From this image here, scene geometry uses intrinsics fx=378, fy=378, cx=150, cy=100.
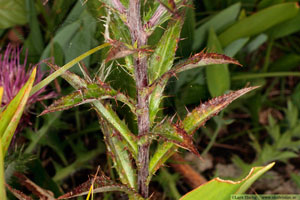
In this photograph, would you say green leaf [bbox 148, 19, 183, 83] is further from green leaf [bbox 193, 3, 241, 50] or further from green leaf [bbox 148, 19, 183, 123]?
green leaf [bbox 193, 3, 241, 50]

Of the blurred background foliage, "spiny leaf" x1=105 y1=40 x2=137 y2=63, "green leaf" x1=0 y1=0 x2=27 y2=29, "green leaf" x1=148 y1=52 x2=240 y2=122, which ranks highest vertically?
"green leaf" x1=0 y1=0 x2=27 y2=29

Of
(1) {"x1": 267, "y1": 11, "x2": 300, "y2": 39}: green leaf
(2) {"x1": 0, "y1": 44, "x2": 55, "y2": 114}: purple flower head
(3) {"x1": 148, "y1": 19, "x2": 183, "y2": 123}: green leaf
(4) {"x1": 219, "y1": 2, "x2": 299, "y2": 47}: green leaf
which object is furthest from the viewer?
(1) {"x1": 267, "y1": 11, "x2": 300, "y2": 39}: green leaf

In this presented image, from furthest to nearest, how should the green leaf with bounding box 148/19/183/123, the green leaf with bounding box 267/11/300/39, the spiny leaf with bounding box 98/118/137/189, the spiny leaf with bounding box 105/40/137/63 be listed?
the green leaf with bounding box 267/11/300/39, the spiny leaf with bounding box 98/118/137/189, the green leaf with bounding box 148/19/183/123, the spiny leaf with bounding box 105/40/137/63

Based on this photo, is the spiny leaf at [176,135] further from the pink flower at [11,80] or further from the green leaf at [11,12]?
the green leaf at [11,12]

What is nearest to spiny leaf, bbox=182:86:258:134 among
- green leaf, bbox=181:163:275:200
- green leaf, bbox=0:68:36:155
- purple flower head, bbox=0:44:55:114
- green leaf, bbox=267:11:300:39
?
green leaf, bbox=181:163:275:200

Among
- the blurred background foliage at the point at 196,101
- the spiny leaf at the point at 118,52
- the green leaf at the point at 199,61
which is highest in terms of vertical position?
the spiny leaf at the point at 118,52

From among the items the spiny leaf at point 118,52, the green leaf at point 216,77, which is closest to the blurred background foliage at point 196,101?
the green leaf at point 216,77

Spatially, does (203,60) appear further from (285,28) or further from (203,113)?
(285,28)
